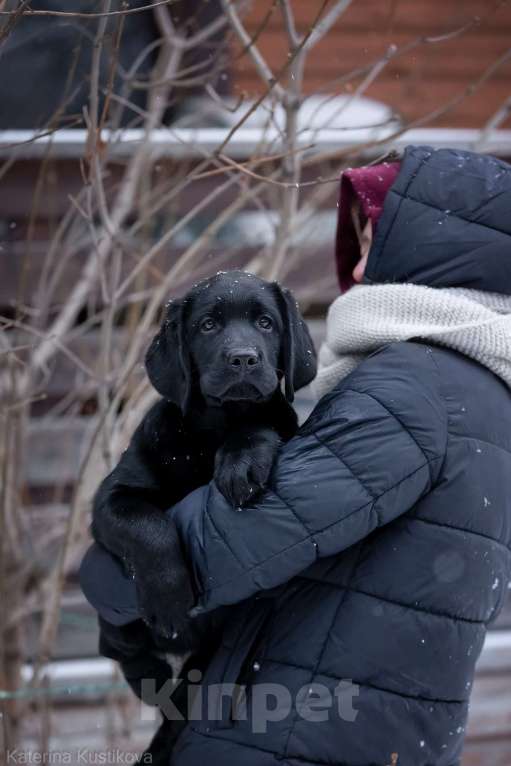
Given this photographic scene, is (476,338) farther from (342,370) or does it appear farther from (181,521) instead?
(181,521)

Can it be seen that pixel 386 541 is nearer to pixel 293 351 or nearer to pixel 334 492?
pixel 334 492

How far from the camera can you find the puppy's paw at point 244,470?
2.05 meters

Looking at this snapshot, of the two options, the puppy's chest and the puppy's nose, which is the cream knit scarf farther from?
the puppy's chest

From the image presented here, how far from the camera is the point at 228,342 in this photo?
2.32m

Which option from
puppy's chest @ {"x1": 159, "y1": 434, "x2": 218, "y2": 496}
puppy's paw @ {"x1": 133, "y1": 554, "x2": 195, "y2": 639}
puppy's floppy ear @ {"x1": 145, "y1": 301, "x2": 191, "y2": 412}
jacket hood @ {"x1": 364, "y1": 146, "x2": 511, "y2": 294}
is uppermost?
jacket hood @ {"x1": 364, "y1": 146, "x2": 511, "y2": 294}

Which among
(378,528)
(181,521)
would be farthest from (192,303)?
(378,528)

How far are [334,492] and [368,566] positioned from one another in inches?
8.9

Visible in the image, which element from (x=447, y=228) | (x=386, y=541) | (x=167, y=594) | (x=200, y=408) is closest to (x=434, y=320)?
(x=447, y=228)

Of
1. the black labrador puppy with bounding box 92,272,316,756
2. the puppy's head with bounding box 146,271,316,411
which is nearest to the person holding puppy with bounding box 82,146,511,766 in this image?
the black labrador puppy with bounding box 92,272,316,756

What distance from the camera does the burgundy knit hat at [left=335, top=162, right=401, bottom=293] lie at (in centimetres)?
250

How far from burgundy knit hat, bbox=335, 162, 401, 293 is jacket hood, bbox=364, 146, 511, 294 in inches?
5.6

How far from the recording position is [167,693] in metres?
2.49

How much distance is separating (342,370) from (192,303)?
1.40ft

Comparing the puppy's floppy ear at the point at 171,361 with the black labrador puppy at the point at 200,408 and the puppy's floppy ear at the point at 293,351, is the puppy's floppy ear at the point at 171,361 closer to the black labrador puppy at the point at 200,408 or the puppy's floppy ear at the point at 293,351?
the black labrador puppy at the point at 200,408
